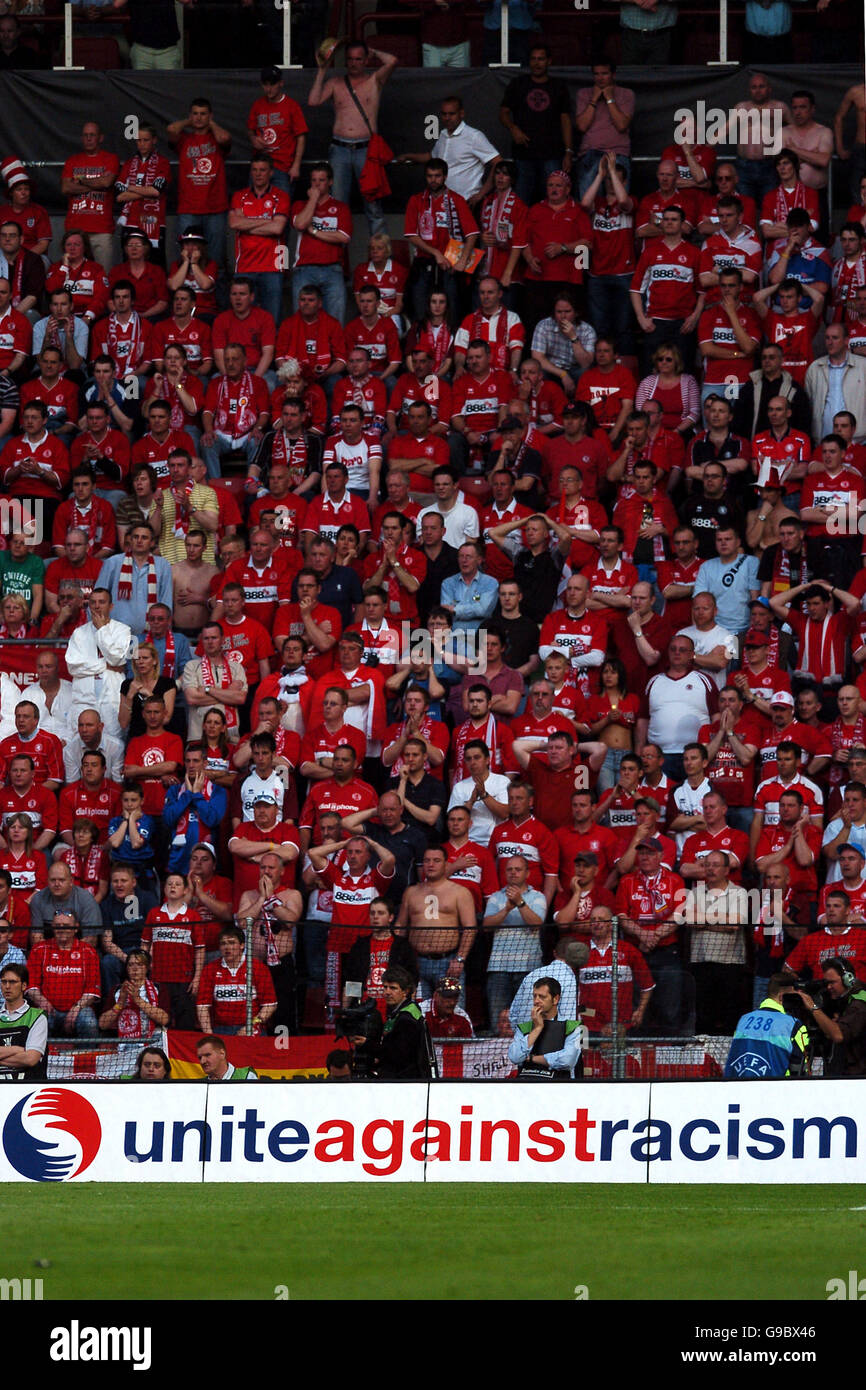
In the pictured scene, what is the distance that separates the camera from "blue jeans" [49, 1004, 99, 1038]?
15812mm

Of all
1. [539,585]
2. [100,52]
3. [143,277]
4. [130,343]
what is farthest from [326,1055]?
[100,52]

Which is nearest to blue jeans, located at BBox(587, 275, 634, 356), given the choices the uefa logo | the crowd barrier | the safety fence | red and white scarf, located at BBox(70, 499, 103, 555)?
red and white scarf, located at BBox(70, 499, 103, 555)

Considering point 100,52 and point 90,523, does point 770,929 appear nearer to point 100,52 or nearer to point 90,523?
point 90,523

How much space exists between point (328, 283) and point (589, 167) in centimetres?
301

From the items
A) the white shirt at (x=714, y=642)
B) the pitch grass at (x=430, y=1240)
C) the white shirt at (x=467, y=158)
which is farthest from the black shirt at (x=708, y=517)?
the pitch grass at (x=430, y=1240)

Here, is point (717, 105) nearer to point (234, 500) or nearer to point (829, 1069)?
point (234, 500)

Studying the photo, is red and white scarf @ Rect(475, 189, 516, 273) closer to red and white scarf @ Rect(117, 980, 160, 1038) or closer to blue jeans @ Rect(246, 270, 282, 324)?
blue jeans @ Rect(246, 270, 282, 324)

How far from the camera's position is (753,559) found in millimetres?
18656

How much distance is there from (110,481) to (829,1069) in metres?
9.52

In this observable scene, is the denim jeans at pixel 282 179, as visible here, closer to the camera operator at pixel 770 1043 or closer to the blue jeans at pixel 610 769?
the blue jeans at pixel 610 769

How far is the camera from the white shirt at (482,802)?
682 inches

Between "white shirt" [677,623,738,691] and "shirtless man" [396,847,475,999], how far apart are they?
3130 mm
